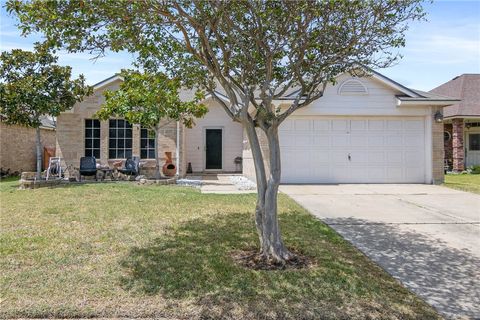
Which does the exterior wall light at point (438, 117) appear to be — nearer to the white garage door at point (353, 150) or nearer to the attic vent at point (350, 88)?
the white garage door at point (353, 150)

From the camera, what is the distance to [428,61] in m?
7.39

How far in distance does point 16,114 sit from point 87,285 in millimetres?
11281

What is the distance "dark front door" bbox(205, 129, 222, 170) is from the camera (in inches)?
723

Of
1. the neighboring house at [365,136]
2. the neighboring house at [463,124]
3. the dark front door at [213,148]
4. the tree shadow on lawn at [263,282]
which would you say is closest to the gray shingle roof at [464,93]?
the neighboring house at [463,124]

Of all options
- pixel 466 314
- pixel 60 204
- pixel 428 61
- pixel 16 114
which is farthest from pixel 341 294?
pixel 16 114

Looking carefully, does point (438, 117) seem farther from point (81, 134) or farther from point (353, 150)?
point (81, 134)

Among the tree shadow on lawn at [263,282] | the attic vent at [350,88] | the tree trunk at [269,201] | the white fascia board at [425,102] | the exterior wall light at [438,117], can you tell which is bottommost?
the tree shadow on lawn at [263,282]

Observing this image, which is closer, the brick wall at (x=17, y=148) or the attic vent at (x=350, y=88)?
the attic vent at (x=350, y=88)

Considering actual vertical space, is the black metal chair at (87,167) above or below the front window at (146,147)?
below

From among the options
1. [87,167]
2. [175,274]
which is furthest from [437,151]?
[87,167]

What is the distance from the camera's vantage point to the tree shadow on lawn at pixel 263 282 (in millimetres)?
3473

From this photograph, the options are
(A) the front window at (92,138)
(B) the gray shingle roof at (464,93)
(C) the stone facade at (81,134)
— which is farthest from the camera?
(B) the gray shingle roof at (464,93)

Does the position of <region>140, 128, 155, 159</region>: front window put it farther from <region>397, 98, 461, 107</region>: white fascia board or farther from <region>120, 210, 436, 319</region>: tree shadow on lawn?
<region>120, 210, 436, 319</region>: tree shadow on lawn

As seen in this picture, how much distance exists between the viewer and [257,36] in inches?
194
